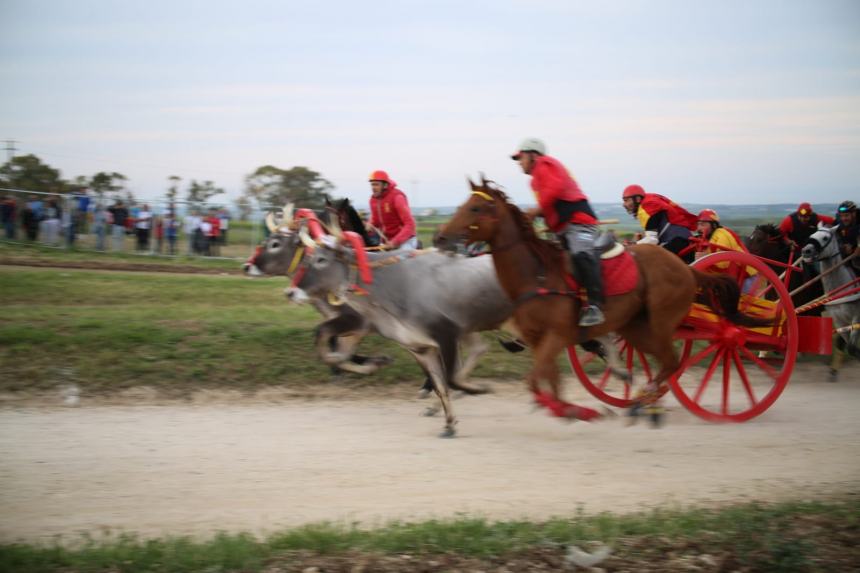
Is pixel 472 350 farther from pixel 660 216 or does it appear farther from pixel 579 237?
pixel 660 216

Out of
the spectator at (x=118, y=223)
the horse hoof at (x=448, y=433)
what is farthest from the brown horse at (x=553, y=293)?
the spectator at (x=118, y=223)

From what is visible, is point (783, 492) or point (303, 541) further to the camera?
point (783, 492)

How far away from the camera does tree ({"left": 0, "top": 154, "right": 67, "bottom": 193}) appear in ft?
91.3

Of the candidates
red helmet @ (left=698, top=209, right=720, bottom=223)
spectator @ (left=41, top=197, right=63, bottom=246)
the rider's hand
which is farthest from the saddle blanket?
spectator @ (left=41, top=197, right=63, bottom=246)

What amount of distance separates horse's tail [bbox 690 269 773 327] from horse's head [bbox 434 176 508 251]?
249 cm

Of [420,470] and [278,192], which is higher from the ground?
[278,192]

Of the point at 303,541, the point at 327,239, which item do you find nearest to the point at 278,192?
the point at 327,239

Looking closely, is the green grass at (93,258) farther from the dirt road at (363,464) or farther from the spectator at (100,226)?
the dirt road at (363,464)

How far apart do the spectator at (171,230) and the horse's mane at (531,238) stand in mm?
17370

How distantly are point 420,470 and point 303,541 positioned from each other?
244 centimetres

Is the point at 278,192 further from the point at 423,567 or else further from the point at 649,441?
the point at 423,567

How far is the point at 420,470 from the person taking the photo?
8023 millimetres

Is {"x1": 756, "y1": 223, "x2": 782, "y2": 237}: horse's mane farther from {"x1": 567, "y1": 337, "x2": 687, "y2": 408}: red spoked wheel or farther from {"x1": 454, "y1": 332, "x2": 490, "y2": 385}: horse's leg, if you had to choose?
{"x1": 454, "y1": 332, "x2": 490, "y2": 385}: horse's leg

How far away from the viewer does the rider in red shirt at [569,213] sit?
8719 millimetres
